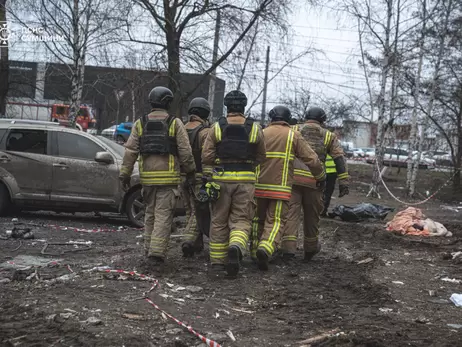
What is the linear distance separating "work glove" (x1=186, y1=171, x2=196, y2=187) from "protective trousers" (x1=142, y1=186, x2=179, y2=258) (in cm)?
43

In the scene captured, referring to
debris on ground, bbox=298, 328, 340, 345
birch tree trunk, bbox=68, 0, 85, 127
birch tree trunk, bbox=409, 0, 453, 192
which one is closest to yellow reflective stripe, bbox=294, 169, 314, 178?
debris on ground, bbox=298, 328, 340, 345

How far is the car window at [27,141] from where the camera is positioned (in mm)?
9570

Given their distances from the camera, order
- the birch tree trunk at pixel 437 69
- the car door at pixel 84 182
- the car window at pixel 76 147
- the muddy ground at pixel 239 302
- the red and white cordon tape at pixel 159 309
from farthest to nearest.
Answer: the birch tree trunk at pixel 437 69, the car window at pixel 76 147, the car door at pixel 84 182, the muddy ground at pixel 239 302, the red and white cordon tape at pixel 159 309

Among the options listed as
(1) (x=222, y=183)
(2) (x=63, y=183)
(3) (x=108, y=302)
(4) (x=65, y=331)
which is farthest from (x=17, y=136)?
(4) (x=65, y=331)

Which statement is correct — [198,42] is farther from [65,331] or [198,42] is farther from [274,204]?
[65,331]

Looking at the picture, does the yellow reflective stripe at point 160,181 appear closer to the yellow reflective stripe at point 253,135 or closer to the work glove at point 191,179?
the work glove at point 191,179

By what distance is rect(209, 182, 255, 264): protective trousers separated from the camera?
590 cm

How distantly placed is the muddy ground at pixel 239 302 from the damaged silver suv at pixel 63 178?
5.16ft

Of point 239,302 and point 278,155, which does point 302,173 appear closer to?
point 278,155

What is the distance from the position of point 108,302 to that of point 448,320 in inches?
115

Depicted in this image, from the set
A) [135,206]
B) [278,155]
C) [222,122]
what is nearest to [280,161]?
[278,155]

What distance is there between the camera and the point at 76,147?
9594mm

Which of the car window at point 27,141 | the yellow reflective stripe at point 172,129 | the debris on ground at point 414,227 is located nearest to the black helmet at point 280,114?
the yellow reflective stripe at point 172,129

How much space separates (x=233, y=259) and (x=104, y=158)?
177 inches
